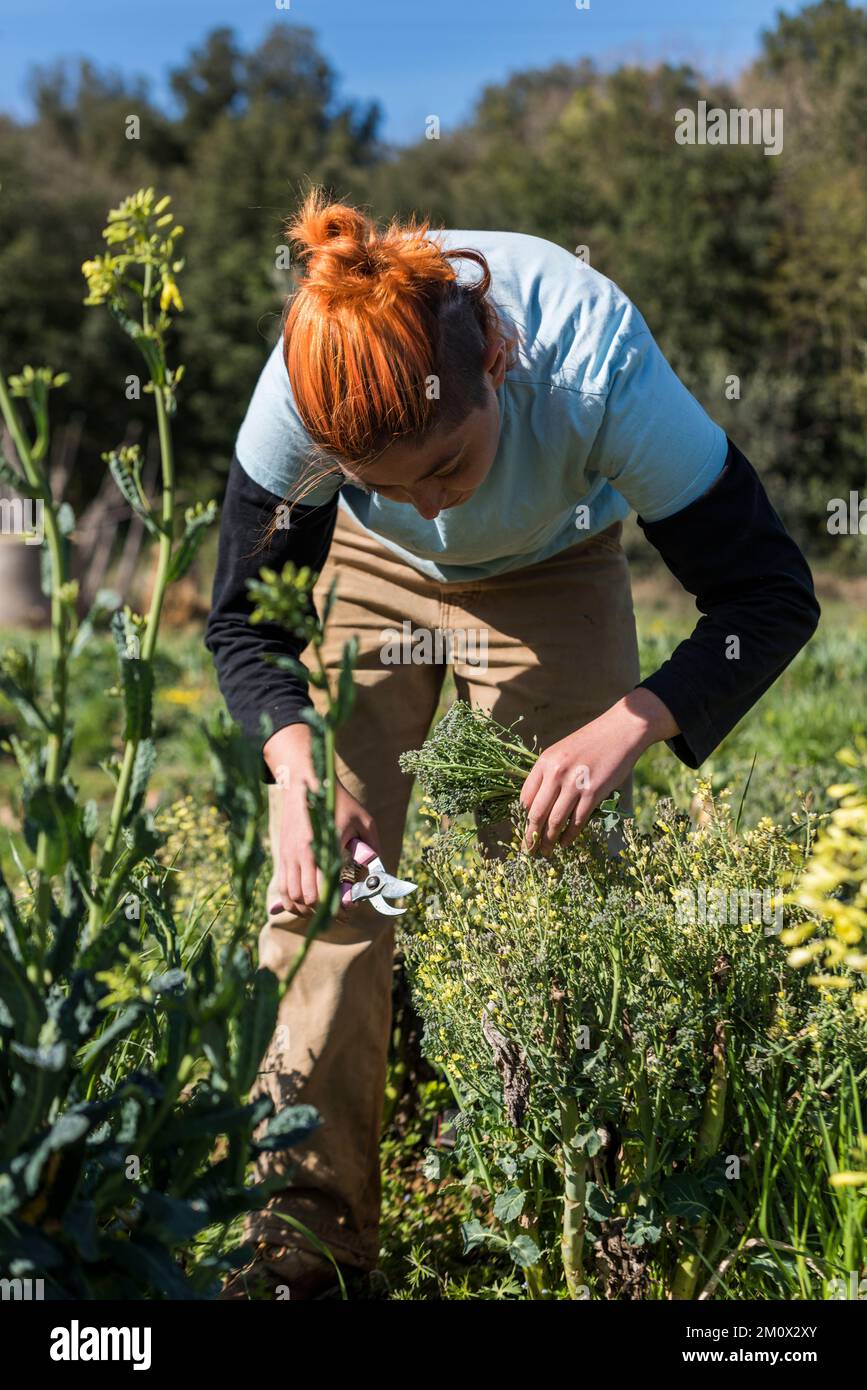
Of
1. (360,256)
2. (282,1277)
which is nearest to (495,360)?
(360,256)

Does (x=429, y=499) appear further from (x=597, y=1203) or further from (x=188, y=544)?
(x=597, y=1203)

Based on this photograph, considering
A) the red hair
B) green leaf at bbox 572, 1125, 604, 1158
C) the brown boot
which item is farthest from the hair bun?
the brown boot

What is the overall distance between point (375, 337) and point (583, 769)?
685mm

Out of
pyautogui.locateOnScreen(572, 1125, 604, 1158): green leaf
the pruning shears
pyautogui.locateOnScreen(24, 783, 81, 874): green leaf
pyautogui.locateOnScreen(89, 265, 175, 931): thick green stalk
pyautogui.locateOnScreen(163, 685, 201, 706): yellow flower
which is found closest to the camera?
pyautogui.locateOnScreen(24, 783, 81, 874): green leaf

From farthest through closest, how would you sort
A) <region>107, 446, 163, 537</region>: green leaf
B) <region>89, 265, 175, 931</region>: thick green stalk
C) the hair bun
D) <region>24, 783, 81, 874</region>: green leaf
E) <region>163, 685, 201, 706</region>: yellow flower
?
<region>163, 685, 201, 706</region>: yellow flower, the hair bun, <region>107, 446, 163, 537</region>: green leaf, <region>89, 265, 175, 931</region>: thick green stalk, <region>24, 783, 81, 874</region>: green leaf

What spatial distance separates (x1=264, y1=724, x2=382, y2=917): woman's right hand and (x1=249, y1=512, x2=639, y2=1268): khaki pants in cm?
20

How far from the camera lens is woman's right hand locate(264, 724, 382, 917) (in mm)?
1822

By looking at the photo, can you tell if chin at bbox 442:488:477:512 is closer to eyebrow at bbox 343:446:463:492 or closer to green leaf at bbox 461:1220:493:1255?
eyebrow at bbox 343:446:463:492

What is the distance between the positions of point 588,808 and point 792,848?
311 millimetres

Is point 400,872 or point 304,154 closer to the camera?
point 400,872
